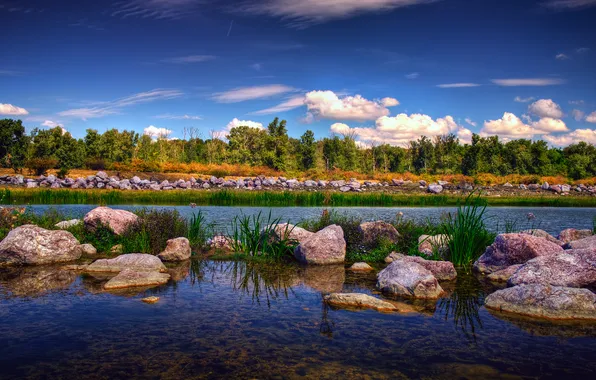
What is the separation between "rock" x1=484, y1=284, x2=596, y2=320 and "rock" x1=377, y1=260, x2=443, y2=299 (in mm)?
1072

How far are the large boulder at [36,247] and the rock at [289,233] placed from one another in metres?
5.58

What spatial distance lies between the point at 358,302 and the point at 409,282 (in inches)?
60.0

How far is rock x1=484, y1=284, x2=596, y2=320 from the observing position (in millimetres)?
7637

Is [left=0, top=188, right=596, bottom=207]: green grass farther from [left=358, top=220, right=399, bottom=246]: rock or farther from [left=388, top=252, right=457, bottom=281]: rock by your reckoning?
[left=388, top=252, right=457, bottom=281]: rock

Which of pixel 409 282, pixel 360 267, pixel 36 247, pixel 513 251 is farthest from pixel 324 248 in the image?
pixel 36 247

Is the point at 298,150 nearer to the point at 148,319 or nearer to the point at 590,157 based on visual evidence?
the point at 590,157

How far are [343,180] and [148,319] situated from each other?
57082mm

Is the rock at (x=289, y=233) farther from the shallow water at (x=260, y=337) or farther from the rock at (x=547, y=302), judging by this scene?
the rock at (x=547, y=302)

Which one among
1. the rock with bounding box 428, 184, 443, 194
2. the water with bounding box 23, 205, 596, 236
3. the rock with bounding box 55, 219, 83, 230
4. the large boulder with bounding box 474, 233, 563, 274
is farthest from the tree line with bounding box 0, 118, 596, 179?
the large boulder with bounding box 474, 233, 563, 274

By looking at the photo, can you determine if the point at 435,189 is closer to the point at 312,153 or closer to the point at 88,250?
the point at 312,153

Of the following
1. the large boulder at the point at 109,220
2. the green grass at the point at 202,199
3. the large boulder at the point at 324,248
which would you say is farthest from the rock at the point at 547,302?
the green grass at the point at 202,199

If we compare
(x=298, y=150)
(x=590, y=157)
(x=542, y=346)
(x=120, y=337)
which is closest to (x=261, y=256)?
(x=120, y=337)

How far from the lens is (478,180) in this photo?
6419 cm

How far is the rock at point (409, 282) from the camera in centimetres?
889
